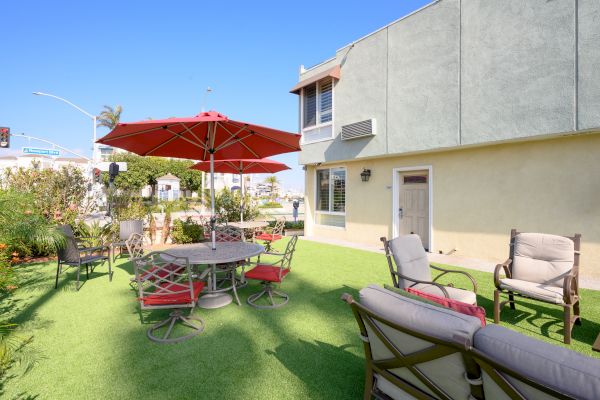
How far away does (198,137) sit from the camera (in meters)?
5.40

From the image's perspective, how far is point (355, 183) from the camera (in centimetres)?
1071

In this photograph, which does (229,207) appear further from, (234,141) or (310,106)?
(234,141)

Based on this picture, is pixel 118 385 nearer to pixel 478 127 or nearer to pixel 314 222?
pixel 478 127

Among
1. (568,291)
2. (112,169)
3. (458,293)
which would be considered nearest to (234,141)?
(458,293)

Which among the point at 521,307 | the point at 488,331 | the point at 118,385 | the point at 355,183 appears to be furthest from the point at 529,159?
the point at 118,385

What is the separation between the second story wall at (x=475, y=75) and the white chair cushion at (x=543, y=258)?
122 inches

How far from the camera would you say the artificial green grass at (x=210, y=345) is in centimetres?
259

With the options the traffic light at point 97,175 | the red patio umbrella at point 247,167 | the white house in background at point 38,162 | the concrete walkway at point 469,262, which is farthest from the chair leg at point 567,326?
the traffic light at point 97,175

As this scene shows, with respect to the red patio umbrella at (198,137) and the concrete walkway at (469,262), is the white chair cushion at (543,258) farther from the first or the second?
the red patio umbrella at (198,137)

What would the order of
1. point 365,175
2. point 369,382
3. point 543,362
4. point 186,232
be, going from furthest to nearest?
point 365,175
point 186,232
point 369,382
point 543,362

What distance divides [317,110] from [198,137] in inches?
271

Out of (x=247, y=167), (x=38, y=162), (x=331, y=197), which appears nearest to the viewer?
(x=247, y=167)

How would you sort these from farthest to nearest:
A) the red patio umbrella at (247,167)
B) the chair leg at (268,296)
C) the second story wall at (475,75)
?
1. the red patio umbrella at (247,167)
2. the second story wall at (475,75)
3. the chair leg at (268,296)

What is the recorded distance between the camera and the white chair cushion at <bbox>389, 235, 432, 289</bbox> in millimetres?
3807
